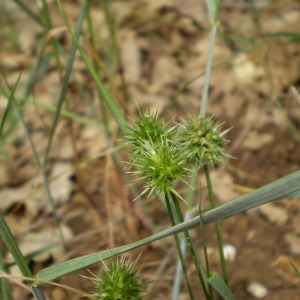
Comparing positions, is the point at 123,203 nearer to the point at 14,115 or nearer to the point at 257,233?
the point at 257,233

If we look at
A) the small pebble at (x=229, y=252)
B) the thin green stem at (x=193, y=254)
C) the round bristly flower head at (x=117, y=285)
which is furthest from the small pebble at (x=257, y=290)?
the round bristly flower head at (x=117, y=285)

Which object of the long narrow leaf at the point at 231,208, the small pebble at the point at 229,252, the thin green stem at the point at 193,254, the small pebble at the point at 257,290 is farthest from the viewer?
the small pebble at the point at 229,252

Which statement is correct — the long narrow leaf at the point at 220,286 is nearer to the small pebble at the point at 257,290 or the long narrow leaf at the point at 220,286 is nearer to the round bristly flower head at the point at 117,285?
the round bristly flower head at the point at 117,285

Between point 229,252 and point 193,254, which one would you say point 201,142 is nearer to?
point 193,254

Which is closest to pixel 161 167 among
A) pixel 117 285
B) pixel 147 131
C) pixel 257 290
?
pixel 147 131

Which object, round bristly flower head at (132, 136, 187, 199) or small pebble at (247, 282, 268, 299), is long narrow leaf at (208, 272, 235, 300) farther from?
small pebble at (247, 282, 268, 299)
